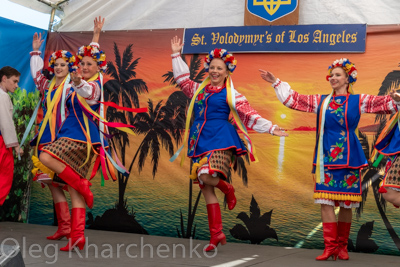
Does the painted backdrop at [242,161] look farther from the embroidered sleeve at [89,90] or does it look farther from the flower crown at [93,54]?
the embroidered sleeve at [89,90]

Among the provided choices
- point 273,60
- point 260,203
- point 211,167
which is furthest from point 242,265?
point 273,60

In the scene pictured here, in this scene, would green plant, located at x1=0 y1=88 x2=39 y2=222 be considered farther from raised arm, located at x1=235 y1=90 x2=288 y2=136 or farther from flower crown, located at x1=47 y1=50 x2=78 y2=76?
raised arm, located at x1=235 y1=90 x2=288 y2=136

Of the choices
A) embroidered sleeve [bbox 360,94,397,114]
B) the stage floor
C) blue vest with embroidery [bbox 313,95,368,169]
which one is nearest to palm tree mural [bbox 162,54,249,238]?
the stage floor

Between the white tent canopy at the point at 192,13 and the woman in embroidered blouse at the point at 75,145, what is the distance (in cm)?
140

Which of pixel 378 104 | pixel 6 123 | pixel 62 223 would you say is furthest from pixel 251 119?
pixel 6 123

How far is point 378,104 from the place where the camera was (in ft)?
13.8

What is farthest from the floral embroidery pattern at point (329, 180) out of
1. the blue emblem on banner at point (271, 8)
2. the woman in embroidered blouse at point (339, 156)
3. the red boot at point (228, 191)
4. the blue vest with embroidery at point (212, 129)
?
the blue emblem on banner at point (271, 8)

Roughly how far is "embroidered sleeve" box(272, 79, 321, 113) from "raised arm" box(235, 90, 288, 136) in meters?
0.24

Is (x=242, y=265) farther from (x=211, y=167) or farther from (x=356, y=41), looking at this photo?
(x=356, y=41)

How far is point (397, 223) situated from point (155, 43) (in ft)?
9.34

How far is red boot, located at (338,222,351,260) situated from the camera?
435 cm

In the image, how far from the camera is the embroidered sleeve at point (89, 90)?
4094mm

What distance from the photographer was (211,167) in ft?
13.8

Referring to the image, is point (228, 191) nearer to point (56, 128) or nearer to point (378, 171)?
point (378, 171)
